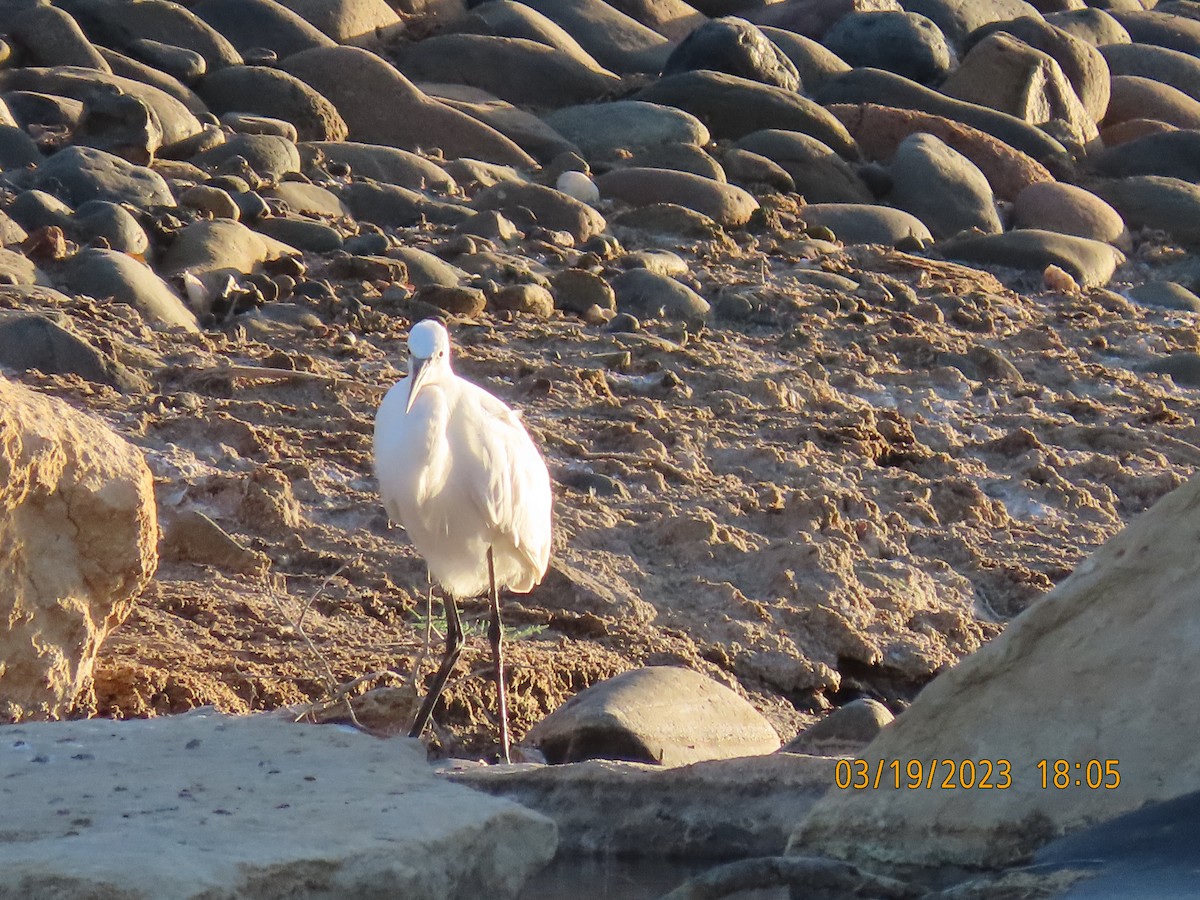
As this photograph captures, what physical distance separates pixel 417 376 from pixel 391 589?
1340 millimetres

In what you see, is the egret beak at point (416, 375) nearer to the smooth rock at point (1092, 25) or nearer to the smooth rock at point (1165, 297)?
the smooth rock at point (1165, 297)

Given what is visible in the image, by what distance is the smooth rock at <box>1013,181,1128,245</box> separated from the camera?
12.4 m

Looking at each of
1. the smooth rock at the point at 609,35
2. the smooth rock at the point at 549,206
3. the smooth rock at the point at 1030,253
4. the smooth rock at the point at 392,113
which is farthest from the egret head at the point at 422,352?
the smooth rock at the point at 609,35

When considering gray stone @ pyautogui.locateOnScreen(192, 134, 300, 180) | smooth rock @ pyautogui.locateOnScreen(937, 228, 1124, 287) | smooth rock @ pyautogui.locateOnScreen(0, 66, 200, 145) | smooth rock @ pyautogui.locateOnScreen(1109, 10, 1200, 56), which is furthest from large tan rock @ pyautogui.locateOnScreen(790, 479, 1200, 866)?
smooth rock @ pyautogui.locateOnScreen(1109, 10, 1200, 56)

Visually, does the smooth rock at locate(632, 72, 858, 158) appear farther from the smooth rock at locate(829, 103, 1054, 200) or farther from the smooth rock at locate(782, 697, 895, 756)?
the smooth rock at locate(782, 697, 895, 756)

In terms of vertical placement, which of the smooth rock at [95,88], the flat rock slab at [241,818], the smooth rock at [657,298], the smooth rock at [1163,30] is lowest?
the smooth rock at [1163,30]

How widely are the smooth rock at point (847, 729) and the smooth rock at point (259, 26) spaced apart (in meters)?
8.19

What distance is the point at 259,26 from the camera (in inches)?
501

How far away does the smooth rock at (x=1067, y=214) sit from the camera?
12.4m

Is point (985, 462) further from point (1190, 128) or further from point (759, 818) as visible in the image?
point (1190, 128)

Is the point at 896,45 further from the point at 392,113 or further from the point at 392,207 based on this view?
the point at 392,207

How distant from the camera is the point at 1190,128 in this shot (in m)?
15.3

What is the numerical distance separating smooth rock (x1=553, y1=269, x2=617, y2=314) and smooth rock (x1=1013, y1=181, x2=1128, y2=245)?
4.31 m
